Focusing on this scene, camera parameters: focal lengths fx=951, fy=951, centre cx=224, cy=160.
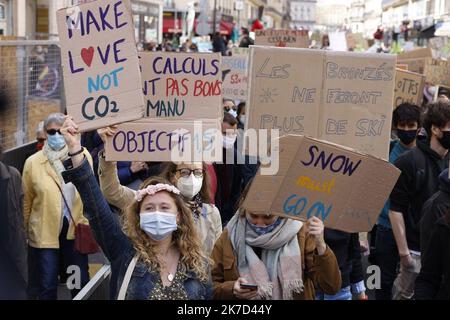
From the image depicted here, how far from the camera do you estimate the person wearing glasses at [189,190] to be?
501cm

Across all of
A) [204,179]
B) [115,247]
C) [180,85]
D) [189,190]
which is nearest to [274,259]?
[115,247]

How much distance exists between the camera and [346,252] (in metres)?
5.06

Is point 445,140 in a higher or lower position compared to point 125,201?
higher

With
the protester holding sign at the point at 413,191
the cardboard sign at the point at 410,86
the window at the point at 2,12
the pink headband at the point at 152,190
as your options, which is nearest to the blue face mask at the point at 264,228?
the pink headband at the point at 152,190

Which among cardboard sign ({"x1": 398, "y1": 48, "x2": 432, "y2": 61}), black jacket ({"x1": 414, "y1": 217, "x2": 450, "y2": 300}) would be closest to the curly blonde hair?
black jacket ({"x1": 414, "y1": 217, "x2": 450, "y2": 300})

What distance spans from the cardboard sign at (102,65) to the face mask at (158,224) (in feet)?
3.81

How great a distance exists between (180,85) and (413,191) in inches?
67.4

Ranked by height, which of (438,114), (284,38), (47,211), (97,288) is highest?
(284,38)

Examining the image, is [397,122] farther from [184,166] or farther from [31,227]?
[31,227]

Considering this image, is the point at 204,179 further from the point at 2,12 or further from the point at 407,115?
the point at 2,12

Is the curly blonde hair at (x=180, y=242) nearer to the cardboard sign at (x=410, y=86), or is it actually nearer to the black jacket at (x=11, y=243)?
the black jacket at (x=11, y=243)

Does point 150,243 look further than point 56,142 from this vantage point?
No
